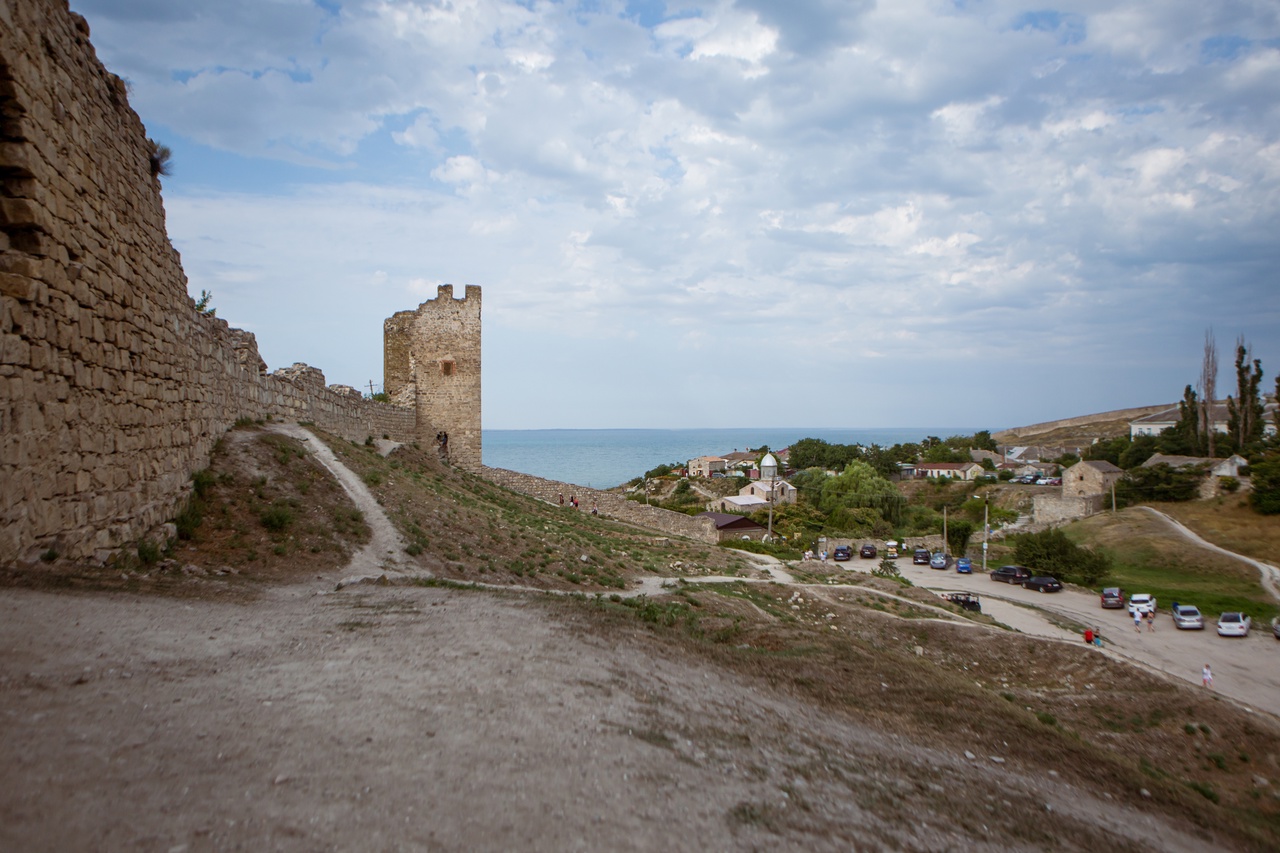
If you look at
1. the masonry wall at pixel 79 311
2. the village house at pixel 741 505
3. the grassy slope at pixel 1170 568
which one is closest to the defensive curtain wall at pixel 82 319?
the masonry wall at pixel 79 311

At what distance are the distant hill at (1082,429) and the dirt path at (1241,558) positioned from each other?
103m

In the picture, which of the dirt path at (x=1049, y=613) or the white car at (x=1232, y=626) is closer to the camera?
the dirt path at (x=1049, y=613)

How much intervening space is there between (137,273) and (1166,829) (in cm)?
1131

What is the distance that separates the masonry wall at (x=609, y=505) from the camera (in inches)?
1227

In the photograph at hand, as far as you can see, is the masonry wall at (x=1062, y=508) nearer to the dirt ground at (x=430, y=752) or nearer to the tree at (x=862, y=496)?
the tree at (x=862, y=496)

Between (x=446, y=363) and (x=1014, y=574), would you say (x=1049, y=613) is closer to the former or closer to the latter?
(x=1014, y=574)

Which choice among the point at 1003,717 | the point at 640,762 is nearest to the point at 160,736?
the point at 640,762

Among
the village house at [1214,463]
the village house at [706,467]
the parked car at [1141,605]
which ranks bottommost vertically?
the parked car at [1141,605]

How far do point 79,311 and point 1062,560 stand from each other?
4301 centimetres

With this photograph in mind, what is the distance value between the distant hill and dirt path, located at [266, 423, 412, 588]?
151m

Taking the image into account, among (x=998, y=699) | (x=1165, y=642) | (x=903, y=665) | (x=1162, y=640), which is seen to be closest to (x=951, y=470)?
(x=1162, y=640)

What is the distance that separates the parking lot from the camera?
66.6 ft

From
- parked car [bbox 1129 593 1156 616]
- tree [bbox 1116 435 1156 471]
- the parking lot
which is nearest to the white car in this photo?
the parking lot

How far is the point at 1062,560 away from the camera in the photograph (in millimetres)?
39406
